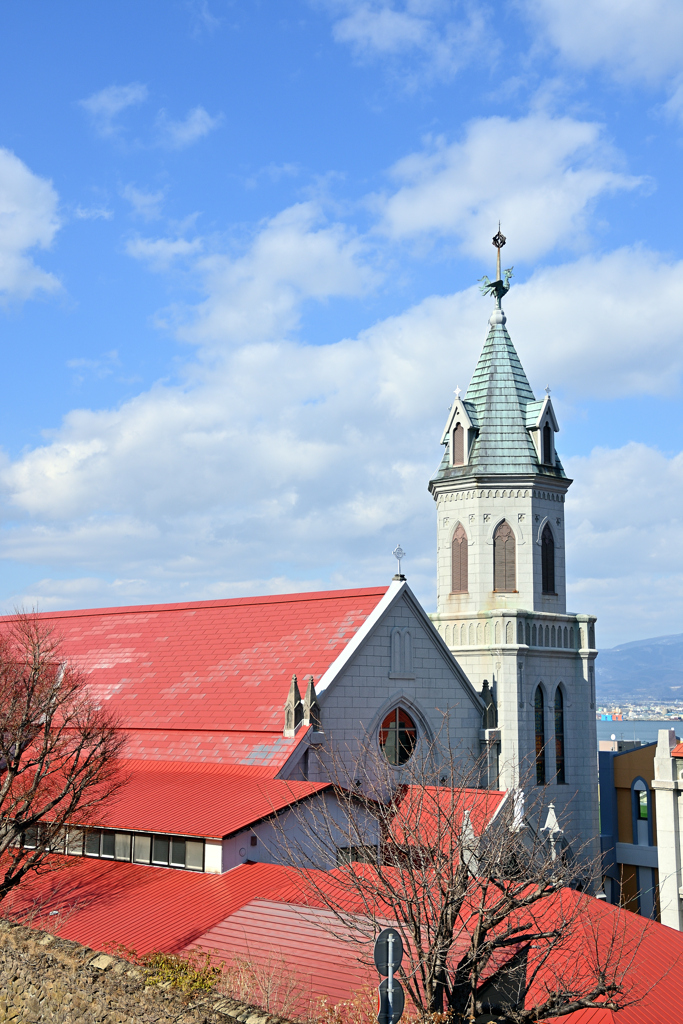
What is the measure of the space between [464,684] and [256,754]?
9.54 meters

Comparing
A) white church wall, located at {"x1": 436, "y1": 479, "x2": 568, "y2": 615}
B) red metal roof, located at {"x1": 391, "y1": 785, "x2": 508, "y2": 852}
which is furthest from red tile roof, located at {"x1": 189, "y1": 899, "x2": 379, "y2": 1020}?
white church wall, located at {"x1": 436, "y1": 479, "x2": 568, "y2": 615}

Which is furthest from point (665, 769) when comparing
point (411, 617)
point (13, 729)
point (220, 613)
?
point (13, 729)

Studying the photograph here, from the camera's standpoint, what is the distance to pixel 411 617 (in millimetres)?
33406

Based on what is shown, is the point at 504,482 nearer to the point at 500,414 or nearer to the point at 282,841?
the point at 500,414

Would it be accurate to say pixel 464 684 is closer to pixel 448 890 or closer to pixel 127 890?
pixel 127 890

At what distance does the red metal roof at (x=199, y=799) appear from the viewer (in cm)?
2439

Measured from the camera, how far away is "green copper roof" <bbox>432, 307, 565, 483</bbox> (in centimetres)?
4503

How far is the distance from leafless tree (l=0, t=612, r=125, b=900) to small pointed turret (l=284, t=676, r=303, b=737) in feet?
16.0

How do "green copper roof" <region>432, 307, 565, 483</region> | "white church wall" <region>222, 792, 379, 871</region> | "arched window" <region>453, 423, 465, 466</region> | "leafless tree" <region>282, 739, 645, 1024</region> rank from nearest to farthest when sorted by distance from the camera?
"leafless tree" <region>282, 739, 645, 1024</region>
"white church wall" <region>222, 792, 379, 871</region>
"green copper roof" <region>432, 307, 565, 483</region>
"arched window" <region>453, 423, 465, 466</region>

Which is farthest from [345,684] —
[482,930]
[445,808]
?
[482,930]

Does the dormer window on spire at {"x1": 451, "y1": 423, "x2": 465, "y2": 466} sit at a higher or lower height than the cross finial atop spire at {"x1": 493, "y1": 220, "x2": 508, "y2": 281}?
lower

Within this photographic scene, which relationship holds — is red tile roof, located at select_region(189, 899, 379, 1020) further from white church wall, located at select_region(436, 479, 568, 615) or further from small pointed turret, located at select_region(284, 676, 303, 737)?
white church wall, located at select_region(436, 479, 568, 615)

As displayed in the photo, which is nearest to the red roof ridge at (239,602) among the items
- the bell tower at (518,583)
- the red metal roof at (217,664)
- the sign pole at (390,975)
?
the red metal roof at (217,664)

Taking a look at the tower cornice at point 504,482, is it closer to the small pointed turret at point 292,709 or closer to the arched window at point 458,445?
the arched window at point 458,445
